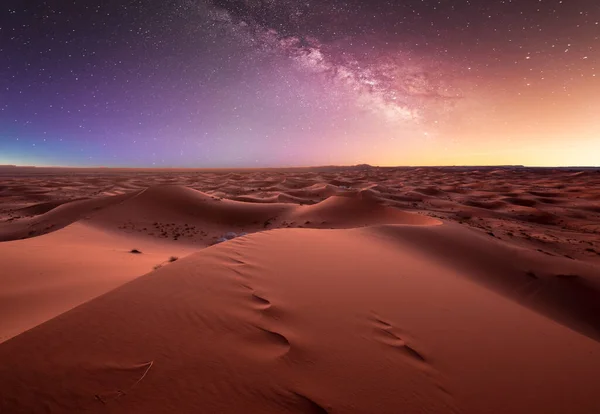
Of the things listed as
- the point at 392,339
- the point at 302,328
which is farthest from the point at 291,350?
the point at 392,339

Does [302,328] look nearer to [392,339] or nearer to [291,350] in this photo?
[291,350]

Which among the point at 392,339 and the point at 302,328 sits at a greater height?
the point at 302,328

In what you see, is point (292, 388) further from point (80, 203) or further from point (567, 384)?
point (80, 203)

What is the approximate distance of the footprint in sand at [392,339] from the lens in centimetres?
201

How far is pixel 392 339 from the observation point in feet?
7.04

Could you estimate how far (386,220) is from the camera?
898cm

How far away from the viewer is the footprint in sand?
2014 mm

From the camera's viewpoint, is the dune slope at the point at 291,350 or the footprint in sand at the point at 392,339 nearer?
the dune slope at the point at 291,350

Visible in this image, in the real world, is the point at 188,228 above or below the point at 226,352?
below

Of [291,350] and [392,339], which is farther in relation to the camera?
[392,339]

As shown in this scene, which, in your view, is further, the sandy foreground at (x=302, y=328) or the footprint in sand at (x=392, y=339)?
the footprint in sand at (x=392, y=339)

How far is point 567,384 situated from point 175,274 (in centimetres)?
318

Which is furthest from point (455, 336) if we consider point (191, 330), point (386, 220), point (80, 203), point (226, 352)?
point (80, 203)

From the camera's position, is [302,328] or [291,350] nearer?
[291,350]
